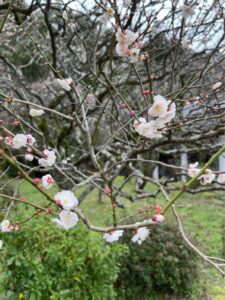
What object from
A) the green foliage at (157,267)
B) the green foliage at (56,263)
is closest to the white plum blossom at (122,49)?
the green foliage at (56,263)

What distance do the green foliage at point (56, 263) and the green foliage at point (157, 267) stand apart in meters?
0.71

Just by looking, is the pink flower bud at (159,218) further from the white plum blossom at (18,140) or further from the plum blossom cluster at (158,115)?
the white plum blossom at (18,140)

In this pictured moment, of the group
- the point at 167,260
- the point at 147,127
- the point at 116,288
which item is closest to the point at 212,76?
the point at 167,260

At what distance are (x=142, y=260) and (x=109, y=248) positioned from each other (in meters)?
0.93

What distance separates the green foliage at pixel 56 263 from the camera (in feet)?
11.9

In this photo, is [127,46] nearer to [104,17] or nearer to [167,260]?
[104,17]

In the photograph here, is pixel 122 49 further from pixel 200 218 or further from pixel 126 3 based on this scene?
pixel 200 218

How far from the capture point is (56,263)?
3686 millimetres

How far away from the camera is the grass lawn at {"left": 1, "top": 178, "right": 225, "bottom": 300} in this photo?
205 inches

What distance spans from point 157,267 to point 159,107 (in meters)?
3.24

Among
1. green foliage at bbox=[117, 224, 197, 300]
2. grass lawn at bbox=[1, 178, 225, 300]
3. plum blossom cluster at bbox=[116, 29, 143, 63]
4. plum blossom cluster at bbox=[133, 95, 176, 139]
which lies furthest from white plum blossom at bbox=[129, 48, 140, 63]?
green foliage at bbox=[117, 224, 197, 300]

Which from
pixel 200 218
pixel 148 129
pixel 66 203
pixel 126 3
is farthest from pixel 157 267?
A: pixel 200 218

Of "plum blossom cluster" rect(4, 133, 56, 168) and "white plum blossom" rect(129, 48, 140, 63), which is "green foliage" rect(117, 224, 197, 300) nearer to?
"white plum blossom" rect(129, 48, 140, 63)

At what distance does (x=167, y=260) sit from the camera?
15.1 ft
